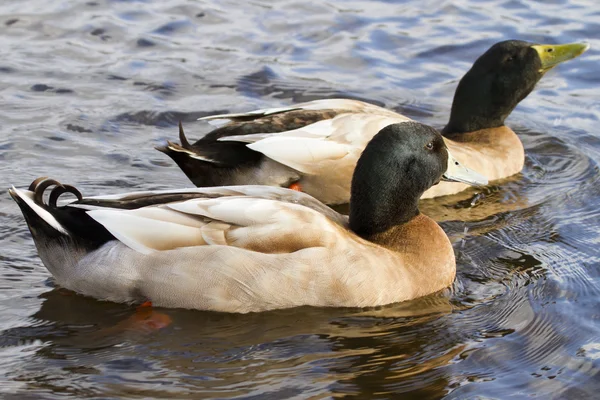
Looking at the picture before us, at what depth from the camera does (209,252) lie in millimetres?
5562

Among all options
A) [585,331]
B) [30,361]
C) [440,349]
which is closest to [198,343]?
[30,361]

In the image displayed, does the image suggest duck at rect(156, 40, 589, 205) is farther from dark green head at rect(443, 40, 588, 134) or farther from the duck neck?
the duck neck

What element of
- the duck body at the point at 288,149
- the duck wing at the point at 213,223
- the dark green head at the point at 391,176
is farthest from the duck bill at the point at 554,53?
the duck wing at the point at 213,223

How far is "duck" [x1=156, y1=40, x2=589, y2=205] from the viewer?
7.18 meters

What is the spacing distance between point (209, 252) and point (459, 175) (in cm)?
183

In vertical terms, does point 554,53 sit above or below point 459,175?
above

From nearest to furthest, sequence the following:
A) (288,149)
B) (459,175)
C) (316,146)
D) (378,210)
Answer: (378,210)
(459,175)
(288,149)
(316,146)

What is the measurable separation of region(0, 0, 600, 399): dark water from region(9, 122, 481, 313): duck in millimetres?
121

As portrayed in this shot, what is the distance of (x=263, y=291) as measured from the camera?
221 inches

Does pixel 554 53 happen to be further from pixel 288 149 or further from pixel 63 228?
pixel 63 228

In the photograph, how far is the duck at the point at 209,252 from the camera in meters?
5.57

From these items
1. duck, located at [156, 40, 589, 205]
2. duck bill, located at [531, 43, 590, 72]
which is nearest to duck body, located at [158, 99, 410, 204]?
duck, located at [156, 40, 589, 205]

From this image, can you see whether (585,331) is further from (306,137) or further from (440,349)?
(306,137)

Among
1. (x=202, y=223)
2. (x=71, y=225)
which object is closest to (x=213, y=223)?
(x=202, y=223)
